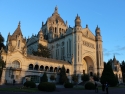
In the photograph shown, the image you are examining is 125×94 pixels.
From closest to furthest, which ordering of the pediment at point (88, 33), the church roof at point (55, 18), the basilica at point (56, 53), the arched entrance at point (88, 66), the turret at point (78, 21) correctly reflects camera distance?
the basilica at point (56, 53) < the turret at point (78, 21) < the pediment at point (88, 33) < the arched entrance at point (88, 66) < the church roof at point (55, 18)

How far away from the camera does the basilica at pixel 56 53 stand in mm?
46312

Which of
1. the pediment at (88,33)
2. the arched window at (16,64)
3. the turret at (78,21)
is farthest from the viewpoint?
the pediment at (88,33)

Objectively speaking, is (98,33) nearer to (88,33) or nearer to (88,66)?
(88,33)

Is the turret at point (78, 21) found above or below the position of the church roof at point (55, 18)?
below

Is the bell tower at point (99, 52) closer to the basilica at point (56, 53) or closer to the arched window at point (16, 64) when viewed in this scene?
the basilica at point (56, 53)

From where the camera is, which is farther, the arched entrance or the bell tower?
the bell tower

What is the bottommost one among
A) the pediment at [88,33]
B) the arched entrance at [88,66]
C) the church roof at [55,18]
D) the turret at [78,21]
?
the arched entrance at [88,66]

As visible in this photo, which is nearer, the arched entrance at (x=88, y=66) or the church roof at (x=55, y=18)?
the arched entrance at (x=88, y=66)

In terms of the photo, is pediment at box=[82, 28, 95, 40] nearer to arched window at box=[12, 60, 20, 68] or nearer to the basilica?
the basilica

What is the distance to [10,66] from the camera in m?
44.9

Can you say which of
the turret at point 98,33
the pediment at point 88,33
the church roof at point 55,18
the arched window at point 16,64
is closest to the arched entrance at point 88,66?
the pediment at point 88,33

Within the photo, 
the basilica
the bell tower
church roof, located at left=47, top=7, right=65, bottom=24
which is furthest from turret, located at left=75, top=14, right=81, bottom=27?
church roof, located at left=47, top=7, right=65, bottom=24

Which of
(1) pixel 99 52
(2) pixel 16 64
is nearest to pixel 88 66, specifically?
(1) pixel 99 52

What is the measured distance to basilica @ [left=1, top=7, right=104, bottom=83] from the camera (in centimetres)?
4631
